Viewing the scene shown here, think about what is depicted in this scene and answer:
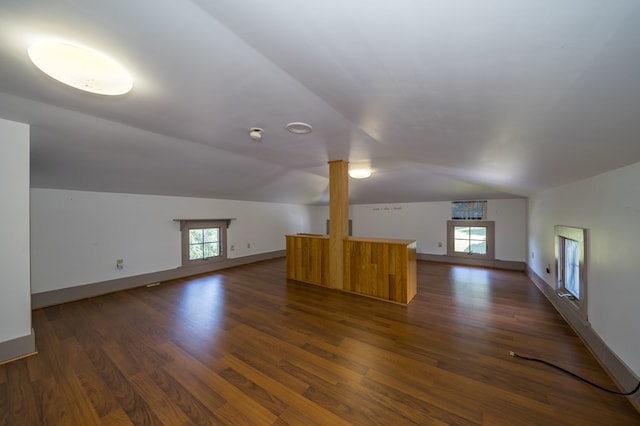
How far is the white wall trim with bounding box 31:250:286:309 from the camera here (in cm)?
326

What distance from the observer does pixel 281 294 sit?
3.71 m

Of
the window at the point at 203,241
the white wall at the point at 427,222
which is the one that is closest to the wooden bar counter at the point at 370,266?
the window at the point at 203,241

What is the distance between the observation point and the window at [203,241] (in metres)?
4.82

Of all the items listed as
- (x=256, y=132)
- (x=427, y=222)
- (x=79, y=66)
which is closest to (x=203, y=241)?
(x=256, y=132)

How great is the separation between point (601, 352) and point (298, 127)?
323 centimetres

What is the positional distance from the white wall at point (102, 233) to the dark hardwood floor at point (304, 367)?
574 millimetres

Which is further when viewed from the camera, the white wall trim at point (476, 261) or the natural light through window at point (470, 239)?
the natural light through window at point (470, 239)

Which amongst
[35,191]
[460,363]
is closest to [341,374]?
[460,363]

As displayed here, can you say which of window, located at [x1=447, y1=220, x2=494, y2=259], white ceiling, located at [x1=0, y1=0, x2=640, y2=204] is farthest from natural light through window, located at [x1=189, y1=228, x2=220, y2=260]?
window, located at [x1=447, y1=220, x2=494, y2=259]

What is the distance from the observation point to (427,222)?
6168 millimetres

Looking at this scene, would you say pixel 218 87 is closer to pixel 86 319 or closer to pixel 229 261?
pixel 86 319

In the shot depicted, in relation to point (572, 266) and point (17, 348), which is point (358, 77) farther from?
point (17, 348)

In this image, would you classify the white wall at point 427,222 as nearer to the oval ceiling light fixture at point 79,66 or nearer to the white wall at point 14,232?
the oval ceiling light fixture at point 79,66

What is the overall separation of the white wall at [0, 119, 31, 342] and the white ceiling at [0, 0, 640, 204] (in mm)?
247
